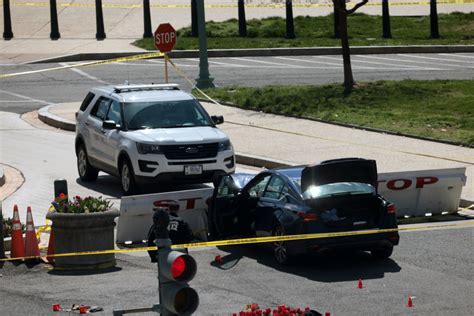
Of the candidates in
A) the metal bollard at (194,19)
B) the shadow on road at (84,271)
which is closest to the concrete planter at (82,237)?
the shadow on road at (84,271)

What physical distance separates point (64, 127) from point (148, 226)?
12079 mm

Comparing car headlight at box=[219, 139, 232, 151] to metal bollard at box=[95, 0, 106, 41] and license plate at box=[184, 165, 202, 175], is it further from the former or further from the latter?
metal bollard at box=[95, 0, 106, 41]

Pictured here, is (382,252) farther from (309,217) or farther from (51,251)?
(51,251)

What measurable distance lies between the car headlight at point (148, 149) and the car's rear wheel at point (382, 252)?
549 cm

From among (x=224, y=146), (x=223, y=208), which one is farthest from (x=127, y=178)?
(x=223, y=208)

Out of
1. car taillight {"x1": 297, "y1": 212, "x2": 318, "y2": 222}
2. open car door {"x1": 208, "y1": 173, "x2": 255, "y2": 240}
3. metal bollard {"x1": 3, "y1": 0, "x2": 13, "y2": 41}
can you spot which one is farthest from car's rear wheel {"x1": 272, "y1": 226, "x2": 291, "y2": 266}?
metal bollard {"x1": 3, "y1": 0, "x2": 13, "y2": 41}

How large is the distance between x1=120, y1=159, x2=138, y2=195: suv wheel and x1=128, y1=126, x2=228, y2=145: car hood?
18.9 inches

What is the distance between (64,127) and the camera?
28.2 metres

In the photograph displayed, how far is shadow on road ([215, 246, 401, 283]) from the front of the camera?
14.4 metres

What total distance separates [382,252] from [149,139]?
19.5 feet

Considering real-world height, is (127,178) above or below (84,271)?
above

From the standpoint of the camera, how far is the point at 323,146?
78.8 ft

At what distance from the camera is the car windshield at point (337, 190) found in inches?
587

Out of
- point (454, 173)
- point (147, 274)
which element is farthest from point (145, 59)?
point (147, 274)
